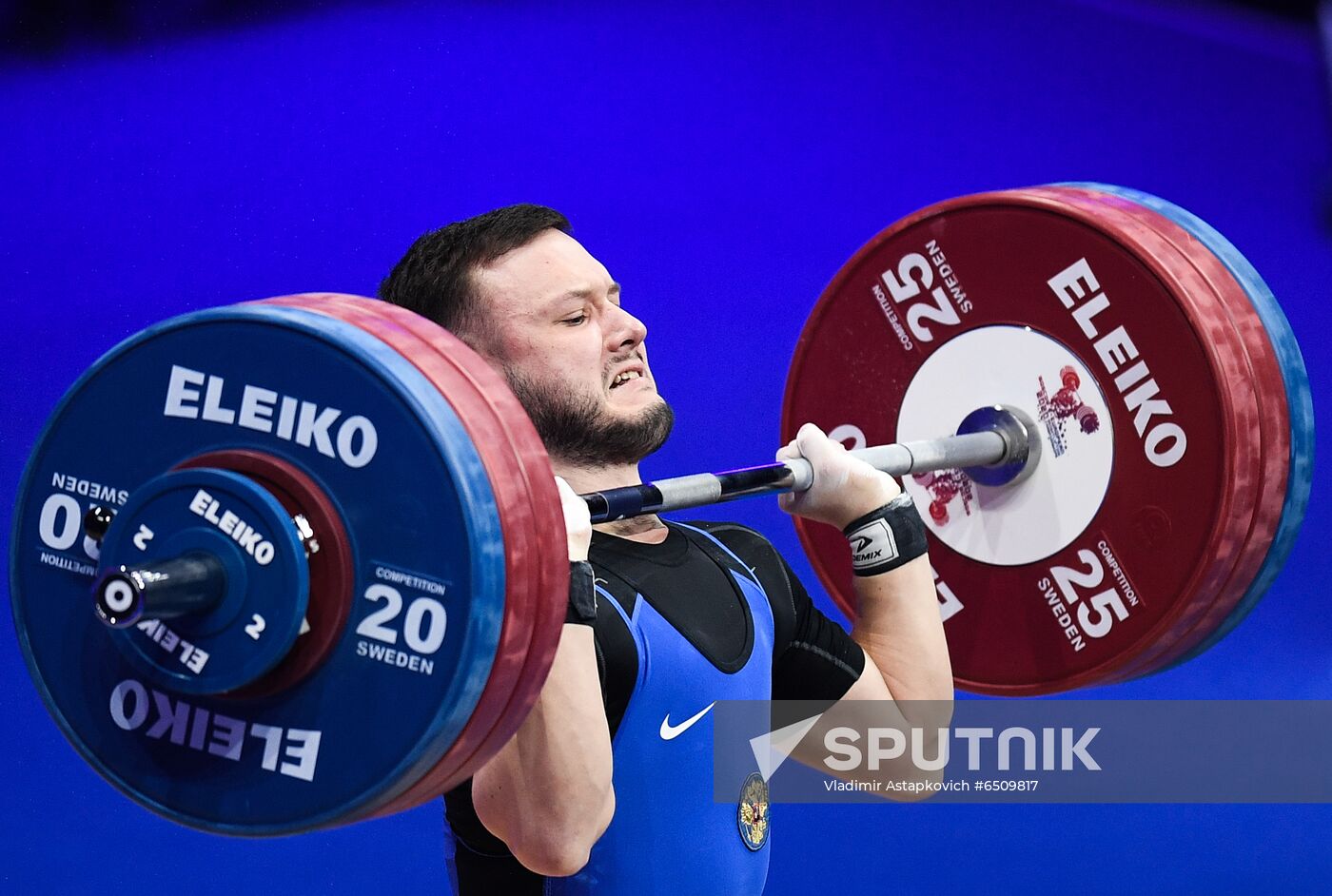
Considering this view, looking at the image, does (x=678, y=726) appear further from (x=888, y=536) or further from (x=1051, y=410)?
(x=1051, y=410)

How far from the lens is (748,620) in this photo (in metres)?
1.92

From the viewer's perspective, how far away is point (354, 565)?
134cm

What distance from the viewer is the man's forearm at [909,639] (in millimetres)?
2043

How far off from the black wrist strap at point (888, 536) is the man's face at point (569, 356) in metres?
0.29

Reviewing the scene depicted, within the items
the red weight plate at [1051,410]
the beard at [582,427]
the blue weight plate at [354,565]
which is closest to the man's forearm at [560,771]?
the blue weight plate at [354,565]

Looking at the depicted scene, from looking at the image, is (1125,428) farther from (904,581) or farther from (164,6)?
Result: (164,6)

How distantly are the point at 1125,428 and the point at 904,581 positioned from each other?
41cm

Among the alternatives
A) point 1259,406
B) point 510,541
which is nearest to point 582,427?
point 510,541

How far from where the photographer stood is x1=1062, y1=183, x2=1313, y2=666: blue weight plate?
2109 millimetres

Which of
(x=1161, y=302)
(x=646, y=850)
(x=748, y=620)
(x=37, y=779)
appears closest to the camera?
(x=646, y=850)

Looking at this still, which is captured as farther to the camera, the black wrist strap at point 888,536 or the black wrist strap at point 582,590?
the black wrist strap at point 888,536

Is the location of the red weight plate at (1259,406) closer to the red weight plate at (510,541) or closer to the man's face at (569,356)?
the man's face at (569,356)

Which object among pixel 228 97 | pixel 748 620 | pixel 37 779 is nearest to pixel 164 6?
pixel 228 97

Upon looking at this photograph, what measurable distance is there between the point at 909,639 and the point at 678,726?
1.31 ft
